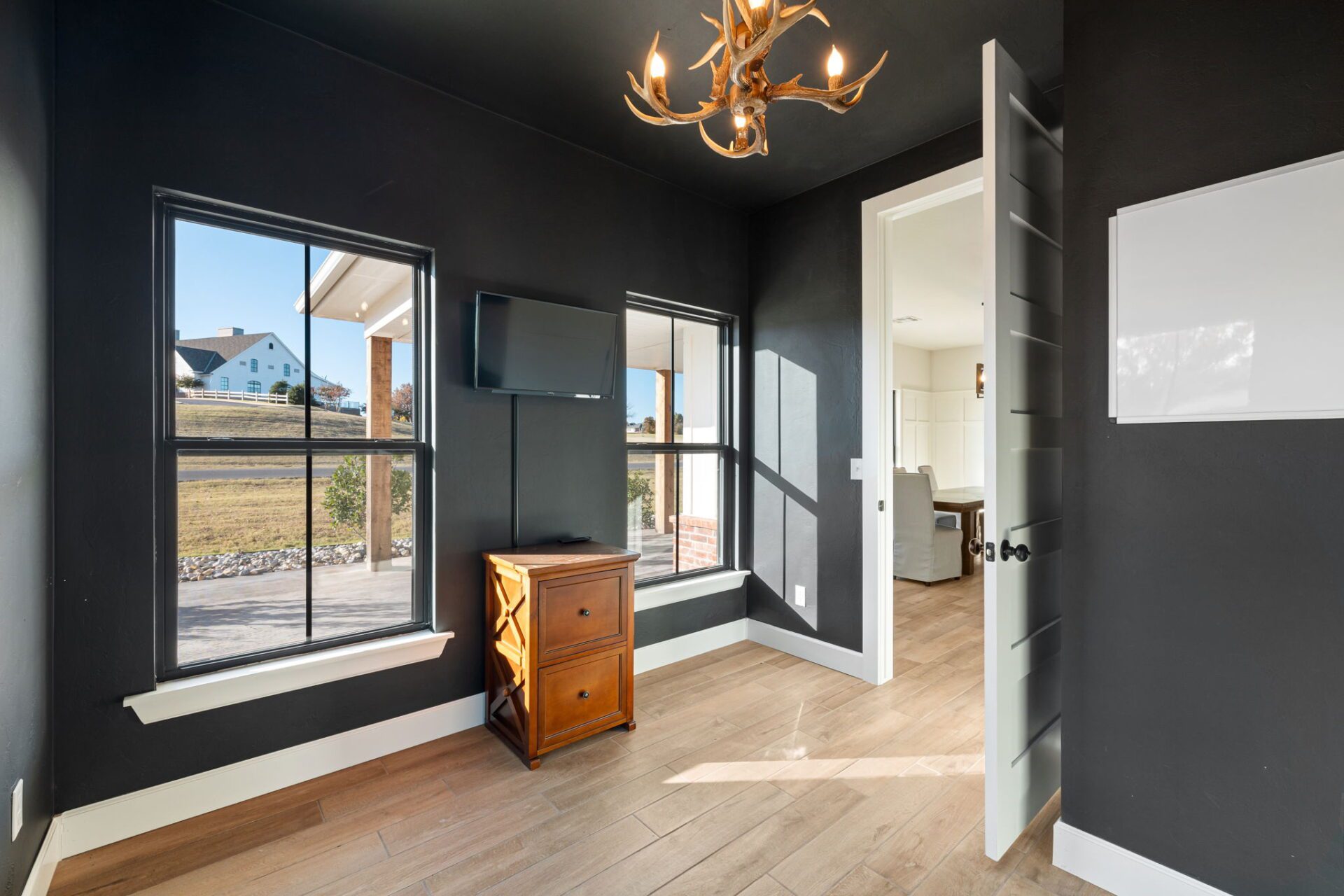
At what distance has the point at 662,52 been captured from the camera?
7.33ft

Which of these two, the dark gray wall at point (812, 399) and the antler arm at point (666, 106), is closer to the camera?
the antler arm at point (666, 106)

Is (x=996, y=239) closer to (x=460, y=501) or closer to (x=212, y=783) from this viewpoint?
(x=460, y=501)

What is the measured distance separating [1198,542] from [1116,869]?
95 cm

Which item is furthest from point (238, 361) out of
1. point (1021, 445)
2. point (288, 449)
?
point (1021, 445)

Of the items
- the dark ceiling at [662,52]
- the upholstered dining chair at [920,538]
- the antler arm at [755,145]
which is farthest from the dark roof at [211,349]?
the upholstered dining chair at [920,538]

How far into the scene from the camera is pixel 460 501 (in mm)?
2566

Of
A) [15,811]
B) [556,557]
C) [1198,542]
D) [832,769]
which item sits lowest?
[832,769]

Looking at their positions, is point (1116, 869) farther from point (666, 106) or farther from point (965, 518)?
point (965, 518)

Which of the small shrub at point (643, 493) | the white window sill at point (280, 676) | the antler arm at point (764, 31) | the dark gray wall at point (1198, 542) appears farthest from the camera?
the small shrub at point (643, 493)

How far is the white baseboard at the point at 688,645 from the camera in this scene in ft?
10.7

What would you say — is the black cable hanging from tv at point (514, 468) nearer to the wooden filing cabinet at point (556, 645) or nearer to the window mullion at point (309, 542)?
the wooden filing cabinet at point (556, 645)

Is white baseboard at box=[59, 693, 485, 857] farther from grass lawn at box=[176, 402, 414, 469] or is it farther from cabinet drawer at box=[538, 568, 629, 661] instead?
grass lawn at box=[176, 402, 414, 469]

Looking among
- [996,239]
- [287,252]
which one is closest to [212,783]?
[287,252]

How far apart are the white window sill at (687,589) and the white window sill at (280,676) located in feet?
3.48
